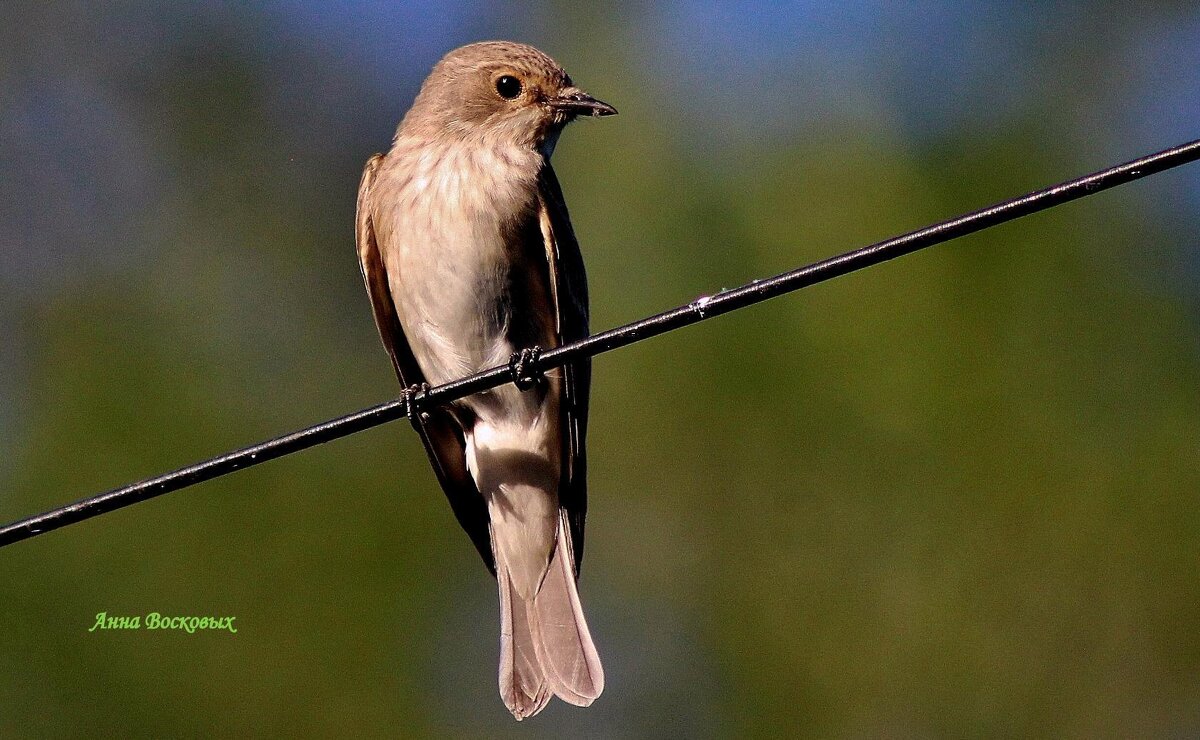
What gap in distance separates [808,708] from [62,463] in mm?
4915

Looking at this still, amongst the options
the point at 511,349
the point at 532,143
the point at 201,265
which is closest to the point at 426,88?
the point at 532,143

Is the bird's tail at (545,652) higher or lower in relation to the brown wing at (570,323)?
lower

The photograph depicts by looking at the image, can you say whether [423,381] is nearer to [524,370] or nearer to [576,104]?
[576,104]

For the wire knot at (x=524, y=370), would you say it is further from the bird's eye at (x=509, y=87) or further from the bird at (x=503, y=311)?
the bird's eye at (x=509, y=87)

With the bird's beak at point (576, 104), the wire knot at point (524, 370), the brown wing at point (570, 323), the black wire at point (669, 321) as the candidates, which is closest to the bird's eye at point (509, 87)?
the bird's beak at point (576, 104)

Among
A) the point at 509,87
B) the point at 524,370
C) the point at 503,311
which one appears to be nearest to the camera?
the point at 524,370

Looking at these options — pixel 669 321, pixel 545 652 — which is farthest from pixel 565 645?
pixel 669 321

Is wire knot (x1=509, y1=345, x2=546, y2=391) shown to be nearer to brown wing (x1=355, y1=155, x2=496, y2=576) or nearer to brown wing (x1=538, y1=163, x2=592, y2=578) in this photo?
brown wing (x1=538, y1=163, x2=592, y2=578)

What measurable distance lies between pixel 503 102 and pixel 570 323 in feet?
3.30

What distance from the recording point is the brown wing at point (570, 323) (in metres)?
5.50

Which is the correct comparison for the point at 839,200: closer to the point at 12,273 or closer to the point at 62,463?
the point at 62,463

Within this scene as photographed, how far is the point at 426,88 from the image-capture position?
6.30 meters

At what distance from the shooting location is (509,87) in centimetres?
604

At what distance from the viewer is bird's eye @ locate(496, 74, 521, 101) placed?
19.8ft
